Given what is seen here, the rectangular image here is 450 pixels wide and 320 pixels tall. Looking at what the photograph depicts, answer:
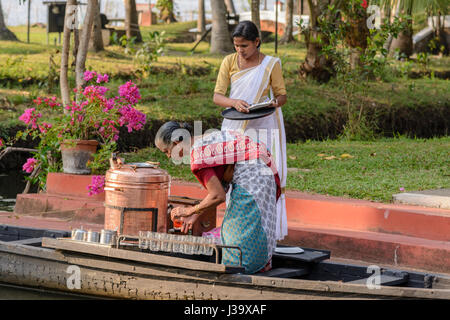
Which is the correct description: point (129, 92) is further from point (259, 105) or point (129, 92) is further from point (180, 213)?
point (180, 213)

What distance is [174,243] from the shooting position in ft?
16.0

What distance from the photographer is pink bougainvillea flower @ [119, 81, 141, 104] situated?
7949 mm

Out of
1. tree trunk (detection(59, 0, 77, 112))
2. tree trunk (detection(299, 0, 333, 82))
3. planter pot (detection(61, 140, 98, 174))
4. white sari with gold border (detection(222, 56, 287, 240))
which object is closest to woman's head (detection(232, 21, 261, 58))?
white sari with gold border (detection(222, 56, 287, 240))

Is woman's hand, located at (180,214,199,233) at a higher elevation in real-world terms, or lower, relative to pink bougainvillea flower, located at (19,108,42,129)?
lower

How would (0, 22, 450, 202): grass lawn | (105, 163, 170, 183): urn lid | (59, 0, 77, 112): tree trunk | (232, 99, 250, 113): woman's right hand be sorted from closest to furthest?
(105, 163, 170, 183): urn lid < (232, 99, 250, 113): woman's right hand < (0, 22, 450, 202): grass lawn < (59, 0, 77, 112): tree trunk

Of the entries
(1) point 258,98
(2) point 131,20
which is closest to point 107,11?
(2) point 131,20

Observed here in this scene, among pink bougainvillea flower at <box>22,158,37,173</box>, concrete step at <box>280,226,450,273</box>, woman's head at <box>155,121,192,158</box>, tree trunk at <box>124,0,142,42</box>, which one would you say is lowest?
concrete step at <box>280,226,450,273</box>

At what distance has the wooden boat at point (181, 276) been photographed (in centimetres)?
458

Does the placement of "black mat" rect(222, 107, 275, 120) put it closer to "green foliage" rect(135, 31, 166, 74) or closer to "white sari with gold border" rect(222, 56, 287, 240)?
"white sari with gold border" rect(222, 56, 287, 240)

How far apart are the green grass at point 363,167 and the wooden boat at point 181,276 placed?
2.19 m

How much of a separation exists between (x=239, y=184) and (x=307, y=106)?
880 centimetres

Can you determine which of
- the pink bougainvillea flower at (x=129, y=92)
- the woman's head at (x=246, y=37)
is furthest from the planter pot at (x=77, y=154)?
the woman's head at (x=246, y=37)

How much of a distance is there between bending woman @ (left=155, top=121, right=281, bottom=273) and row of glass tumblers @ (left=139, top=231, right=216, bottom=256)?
134 millimetres
